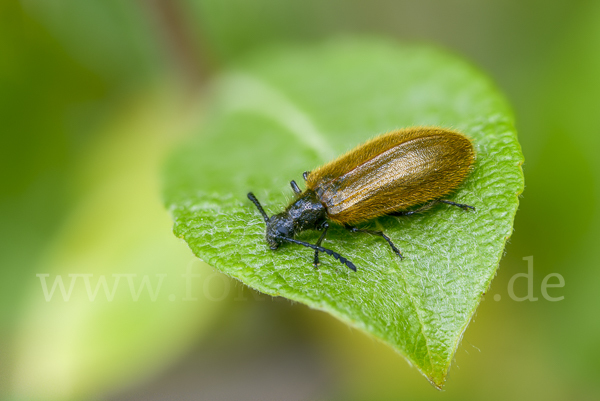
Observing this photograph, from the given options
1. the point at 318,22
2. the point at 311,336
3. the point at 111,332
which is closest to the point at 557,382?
the point at 311,336

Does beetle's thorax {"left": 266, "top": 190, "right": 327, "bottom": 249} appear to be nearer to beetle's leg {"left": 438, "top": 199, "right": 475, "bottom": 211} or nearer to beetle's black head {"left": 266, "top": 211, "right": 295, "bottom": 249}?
beetle's black head {"left": 266, "top": 211, "right": 295, "bottom": 249}

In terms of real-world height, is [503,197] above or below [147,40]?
below

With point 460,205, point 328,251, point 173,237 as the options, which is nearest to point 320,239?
point 328,251

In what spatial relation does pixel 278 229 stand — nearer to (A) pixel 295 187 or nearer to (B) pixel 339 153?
(A) pixel 295 187

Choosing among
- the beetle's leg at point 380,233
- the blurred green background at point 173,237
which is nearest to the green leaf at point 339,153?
the beetle's leg at point 380,233

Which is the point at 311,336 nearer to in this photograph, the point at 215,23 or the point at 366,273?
the point at 366,273

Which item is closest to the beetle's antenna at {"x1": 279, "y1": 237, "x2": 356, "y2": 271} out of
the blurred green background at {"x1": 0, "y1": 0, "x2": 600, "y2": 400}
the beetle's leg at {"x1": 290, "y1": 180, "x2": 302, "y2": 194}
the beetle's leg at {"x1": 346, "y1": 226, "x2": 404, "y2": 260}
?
the beetle's leg at {"x1": 346, "y1": 226, "x2": 404, "y2": 260}

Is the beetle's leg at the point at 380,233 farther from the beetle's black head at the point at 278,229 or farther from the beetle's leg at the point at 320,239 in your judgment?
the beetle's black head at the point at 278,229
